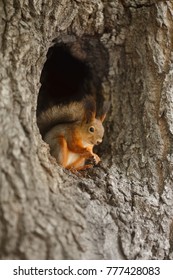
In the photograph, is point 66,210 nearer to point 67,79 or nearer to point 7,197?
point 7,197

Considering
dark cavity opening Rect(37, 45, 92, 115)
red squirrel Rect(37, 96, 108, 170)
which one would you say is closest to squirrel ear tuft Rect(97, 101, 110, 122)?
red squirrel Rect(37, 96, 108, 170)

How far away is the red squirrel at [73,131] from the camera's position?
7.45 ft

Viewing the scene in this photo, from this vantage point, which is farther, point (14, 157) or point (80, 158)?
point (80, 158)

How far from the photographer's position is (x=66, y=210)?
1.62 meters

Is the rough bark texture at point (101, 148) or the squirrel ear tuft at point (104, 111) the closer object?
the rough bark texture at point (101, 148)

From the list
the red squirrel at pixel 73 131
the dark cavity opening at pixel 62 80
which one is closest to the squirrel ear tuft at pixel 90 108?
the red squirrel at pixel 73 131

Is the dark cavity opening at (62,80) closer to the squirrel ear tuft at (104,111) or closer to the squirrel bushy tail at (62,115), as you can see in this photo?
the squirrel bushy tail at (62,115)

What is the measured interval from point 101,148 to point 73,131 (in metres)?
0.18

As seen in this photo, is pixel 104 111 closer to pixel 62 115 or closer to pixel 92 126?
pixel 92 126

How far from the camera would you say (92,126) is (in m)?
2.29

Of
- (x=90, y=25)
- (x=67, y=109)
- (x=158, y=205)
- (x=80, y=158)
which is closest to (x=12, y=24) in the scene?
(x=90, y=25)

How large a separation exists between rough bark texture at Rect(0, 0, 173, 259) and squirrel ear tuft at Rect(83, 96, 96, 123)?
0.33 feet

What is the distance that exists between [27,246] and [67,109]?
42.2 inches

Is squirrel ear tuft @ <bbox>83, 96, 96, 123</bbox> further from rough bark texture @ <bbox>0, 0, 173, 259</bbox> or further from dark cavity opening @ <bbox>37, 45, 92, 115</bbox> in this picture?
dark cavity opening @ <bbox>37, 45, 92, 115</bbox>
